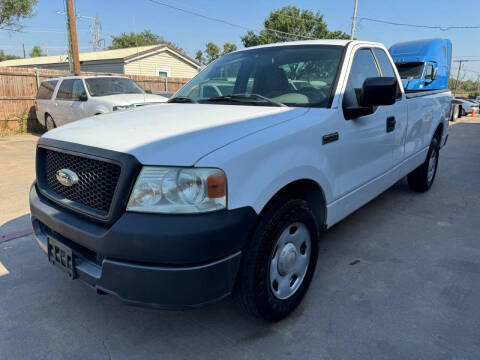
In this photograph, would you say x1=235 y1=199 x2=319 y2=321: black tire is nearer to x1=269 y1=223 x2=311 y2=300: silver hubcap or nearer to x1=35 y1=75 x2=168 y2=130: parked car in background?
x1=269 y1=223 x2=311 y2=300: silver hubcap

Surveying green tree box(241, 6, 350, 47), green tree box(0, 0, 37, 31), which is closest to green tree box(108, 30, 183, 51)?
green tree box(241, 6, 350, 47)

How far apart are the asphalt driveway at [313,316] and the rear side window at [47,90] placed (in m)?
8.39

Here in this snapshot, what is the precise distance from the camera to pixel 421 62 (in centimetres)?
1361

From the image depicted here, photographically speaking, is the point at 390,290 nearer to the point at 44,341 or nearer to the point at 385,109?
the point at 385,109

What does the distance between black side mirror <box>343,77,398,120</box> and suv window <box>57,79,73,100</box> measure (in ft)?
30.0

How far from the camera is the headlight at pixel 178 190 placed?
1775 millimetres

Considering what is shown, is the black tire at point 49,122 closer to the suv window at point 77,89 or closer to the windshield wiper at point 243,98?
the suv window at point 77,89

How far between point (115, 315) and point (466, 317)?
2.33m

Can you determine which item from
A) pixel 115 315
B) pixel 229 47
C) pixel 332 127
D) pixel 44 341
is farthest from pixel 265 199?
pixel 229 47

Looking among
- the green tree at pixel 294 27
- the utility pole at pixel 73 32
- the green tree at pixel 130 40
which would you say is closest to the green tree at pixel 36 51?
the green tree at pixel 130 40

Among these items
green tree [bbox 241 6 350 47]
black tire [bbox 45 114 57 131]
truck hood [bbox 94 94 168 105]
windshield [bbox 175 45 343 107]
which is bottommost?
black tire [bbox 45 114 57 131]

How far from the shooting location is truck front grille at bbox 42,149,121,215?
1.90 m

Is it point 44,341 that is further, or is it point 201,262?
point 44,341

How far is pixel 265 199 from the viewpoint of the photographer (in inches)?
77.7
